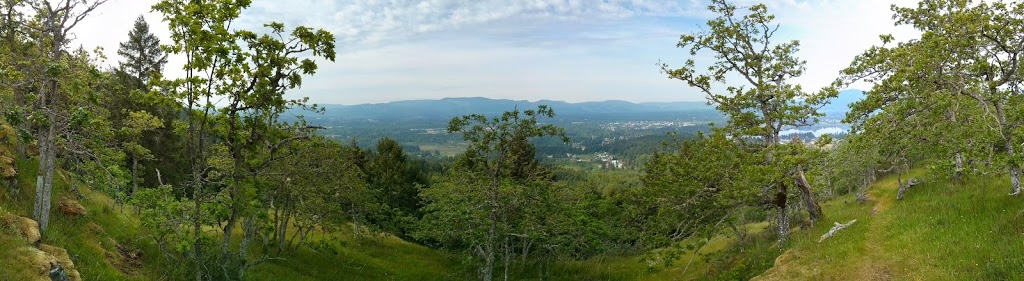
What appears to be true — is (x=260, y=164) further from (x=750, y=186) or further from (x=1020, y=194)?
(x=1020, y=194)

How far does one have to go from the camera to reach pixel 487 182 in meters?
25.2

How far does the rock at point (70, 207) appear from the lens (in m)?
16.9

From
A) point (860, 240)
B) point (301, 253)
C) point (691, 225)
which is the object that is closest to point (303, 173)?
point (301, 253)

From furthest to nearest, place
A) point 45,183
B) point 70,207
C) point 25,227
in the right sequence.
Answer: point 70,207
point 45,183
point 25,227

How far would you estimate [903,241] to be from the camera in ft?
48.6

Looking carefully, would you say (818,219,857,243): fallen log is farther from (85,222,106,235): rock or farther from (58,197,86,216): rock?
(58,197,86,216): rock

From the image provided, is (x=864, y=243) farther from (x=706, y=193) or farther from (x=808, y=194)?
(x=706, y=193)

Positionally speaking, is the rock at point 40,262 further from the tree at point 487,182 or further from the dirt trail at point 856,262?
the dirt trail at point 856,262

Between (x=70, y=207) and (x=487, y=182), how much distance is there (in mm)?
16275

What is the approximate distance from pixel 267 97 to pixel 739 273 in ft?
60.7

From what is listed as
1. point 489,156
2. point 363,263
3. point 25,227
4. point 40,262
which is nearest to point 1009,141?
point 489,156

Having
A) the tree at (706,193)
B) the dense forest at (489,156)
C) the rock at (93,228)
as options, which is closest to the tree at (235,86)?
the dense forest at (489,156)

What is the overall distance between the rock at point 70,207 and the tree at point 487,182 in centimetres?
1379

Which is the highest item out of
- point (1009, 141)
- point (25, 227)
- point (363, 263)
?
point (1009, 141)
